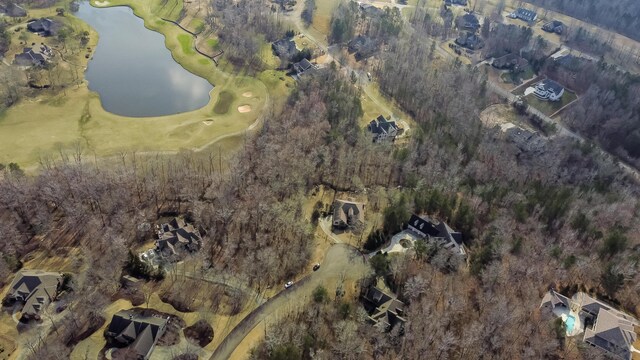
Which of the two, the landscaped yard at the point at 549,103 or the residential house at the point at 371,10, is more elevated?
the residential house at the point at 371,10

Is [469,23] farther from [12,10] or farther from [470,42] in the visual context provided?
[12,10]

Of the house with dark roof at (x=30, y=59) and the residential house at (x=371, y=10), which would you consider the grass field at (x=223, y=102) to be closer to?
the house with dark roof at (x=30, y=59)

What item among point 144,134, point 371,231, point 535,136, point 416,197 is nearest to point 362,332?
point 371,231

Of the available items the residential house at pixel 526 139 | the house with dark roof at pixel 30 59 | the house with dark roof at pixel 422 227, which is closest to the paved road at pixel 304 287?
the house with dark roof at pixel 422 227

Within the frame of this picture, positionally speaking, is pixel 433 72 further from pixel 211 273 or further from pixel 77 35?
pixel 77 35

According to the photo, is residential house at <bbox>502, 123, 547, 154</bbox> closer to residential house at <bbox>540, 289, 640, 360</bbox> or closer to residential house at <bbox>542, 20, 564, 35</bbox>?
residential house at <bbox>540, 289, 640, 360</bbox>

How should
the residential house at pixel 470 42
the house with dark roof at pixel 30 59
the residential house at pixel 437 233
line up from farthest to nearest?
the residential house at pixel 470 42 < the house with dark roof at pixel 30 59 < the residential house at pixel 437 233

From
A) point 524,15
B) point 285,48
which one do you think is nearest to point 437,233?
point 285,48
